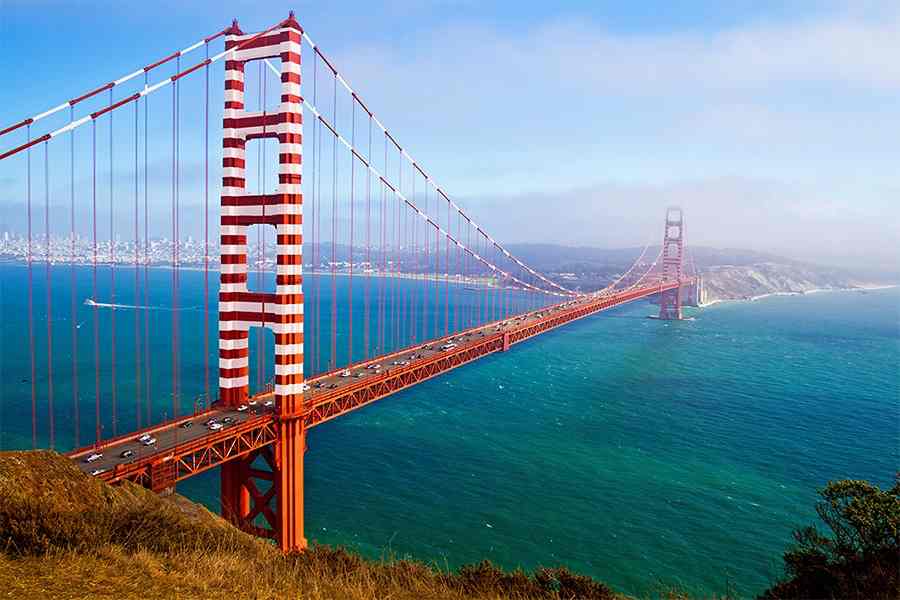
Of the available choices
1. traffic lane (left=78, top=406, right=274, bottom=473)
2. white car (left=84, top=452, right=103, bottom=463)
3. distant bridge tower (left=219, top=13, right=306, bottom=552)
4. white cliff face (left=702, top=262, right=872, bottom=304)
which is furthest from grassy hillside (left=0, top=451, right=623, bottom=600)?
white cliff face (left=702, top=262, right=872, bottom=304)

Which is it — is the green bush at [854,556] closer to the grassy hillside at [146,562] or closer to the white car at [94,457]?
the grassy hillside at [146,562]

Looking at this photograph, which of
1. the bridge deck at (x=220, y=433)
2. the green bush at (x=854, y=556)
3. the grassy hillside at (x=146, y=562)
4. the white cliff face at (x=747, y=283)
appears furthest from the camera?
the white cliff face at (x=747, y=283)

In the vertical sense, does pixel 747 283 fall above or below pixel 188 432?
above

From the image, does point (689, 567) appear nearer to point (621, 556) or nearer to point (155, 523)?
point (621, 556)

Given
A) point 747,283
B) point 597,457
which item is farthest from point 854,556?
point 747,283

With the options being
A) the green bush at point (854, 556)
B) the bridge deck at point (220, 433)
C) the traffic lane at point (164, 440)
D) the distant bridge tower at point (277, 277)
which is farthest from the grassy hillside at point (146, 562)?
the distant bridge tower at point (277, 277)

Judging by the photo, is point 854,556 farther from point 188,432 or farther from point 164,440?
point 164,440

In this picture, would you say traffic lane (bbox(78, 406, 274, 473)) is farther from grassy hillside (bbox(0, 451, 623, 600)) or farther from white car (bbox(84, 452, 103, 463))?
grassy hillside (bbox(0, 451, 623, 600))
